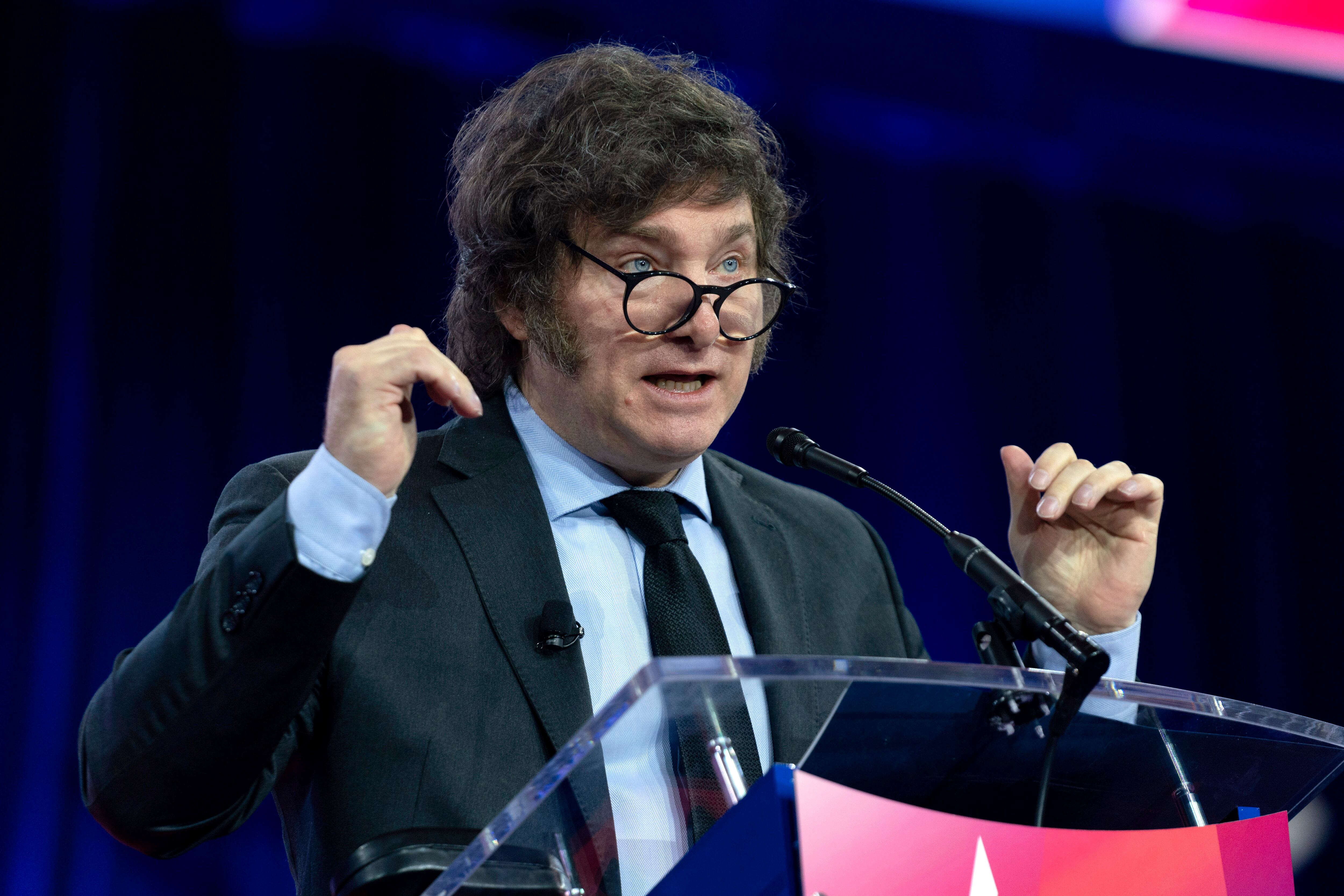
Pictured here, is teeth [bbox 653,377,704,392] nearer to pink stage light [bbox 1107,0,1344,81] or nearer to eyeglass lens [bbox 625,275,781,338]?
eyeglass lens [bbox 625,275,781,338]

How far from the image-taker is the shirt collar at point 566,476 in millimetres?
1681

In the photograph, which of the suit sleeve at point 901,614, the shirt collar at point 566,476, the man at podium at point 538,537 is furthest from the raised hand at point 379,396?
the suit sleeve at point 901,614

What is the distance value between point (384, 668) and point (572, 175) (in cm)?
76

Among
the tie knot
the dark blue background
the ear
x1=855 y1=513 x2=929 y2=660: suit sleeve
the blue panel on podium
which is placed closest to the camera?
the blue panel on podium

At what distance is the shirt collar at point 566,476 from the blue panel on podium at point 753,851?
2.75 ft

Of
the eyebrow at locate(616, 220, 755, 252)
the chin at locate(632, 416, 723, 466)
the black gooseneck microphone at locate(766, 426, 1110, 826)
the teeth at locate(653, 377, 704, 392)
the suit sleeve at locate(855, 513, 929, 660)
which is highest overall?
the eyebrow at locate(616, 220, 755, 252)

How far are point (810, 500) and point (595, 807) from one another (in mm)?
1216

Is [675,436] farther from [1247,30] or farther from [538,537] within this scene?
[1247,30]

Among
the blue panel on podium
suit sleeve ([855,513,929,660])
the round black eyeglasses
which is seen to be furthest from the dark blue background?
the blue panel on podium

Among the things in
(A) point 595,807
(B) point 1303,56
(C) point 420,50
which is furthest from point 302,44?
(B) point 1303,56

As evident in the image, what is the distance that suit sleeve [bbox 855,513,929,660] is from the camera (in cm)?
195

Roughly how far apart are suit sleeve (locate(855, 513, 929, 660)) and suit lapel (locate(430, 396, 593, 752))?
0.64 meters

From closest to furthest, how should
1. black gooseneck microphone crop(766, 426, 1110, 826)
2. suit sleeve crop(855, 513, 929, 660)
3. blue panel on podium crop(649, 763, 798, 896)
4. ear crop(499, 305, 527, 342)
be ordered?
blue panel on podium crop(649, 763, 798, 896) < black gooseneck microphone crop(766, 426, 1110, 826) < ear crop(499, 305, 527, 342) < suit sleeve crop(855, 513, 929, 660)

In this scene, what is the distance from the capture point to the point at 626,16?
122 inches
